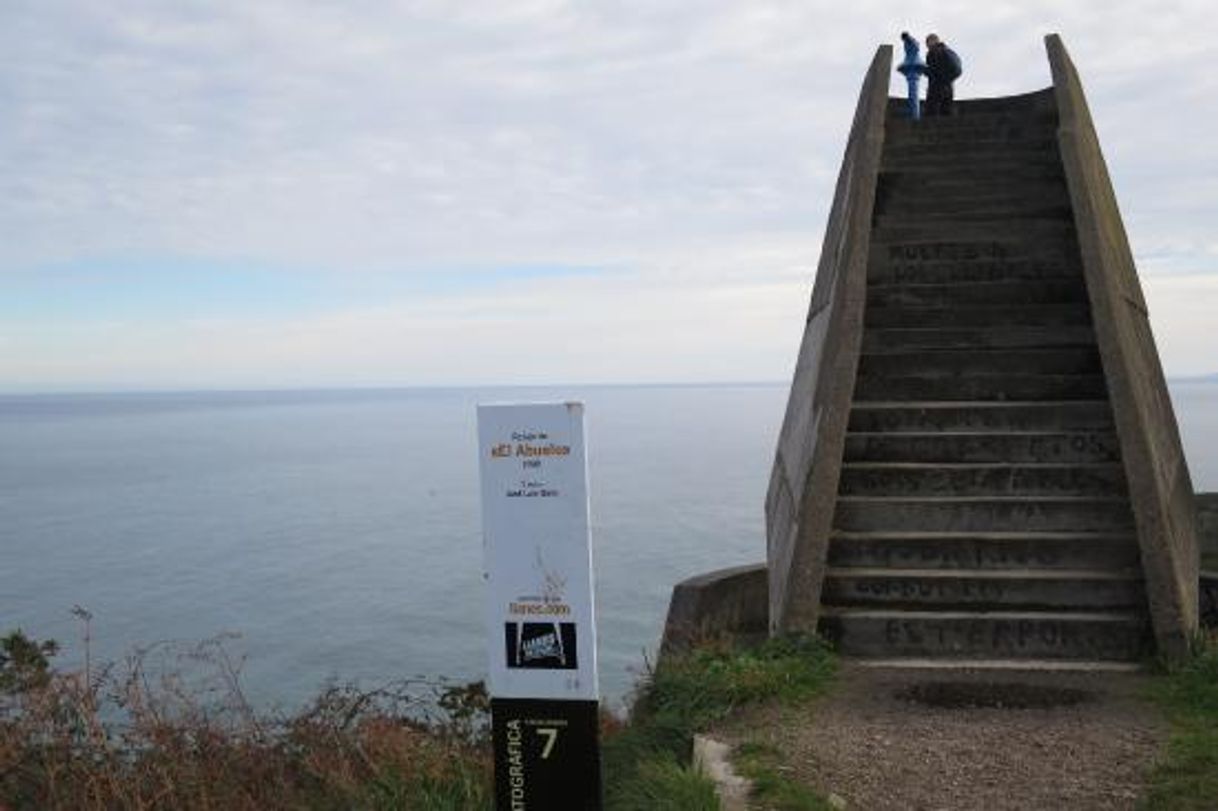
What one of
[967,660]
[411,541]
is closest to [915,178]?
[967,660]

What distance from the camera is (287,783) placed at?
5.68 m

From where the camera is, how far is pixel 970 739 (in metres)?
5.14

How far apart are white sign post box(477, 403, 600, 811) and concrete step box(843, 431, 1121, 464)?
4237 millimetres

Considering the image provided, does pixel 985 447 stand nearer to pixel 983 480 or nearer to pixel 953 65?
pixel 983 480

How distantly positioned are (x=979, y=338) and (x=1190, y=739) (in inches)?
156

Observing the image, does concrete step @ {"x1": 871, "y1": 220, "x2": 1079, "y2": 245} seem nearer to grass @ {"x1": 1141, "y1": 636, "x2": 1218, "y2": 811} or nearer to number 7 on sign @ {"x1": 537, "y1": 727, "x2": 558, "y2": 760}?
grass @ {"x1": 1141, "y1": 636, "x2": 1218, "y2": 811}

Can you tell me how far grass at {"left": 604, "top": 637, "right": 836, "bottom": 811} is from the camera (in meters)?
4.72

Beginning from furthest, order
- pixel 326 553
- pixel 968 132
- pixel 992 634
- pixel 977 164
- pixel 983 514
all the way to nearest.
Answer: pixel 326 553
pixel 968 132
pixel 977 164
pixel 983 514
pixel 992 634

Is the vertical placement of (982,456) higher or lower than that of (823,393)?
lower

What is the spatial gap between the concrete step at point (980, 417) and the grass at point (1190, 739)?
72.9 inches

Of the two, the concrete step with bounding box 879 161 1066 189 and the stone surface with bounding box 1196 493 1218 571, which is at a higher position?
the concrete step with bounding box 879 161 1066 189

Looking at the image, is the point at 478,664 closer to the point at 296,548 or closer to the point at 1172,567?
the point at 1172,567

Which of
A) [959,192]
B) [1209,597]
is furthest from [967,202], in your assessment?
[1209,597]

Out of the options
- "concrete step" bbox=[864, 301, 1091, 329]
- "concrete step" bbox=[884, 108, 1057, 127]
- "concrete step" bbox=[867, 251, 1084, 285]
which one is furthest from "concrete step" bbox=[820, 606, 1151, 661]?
"concrete step" bbox=[884, 108, 1057, 127]
